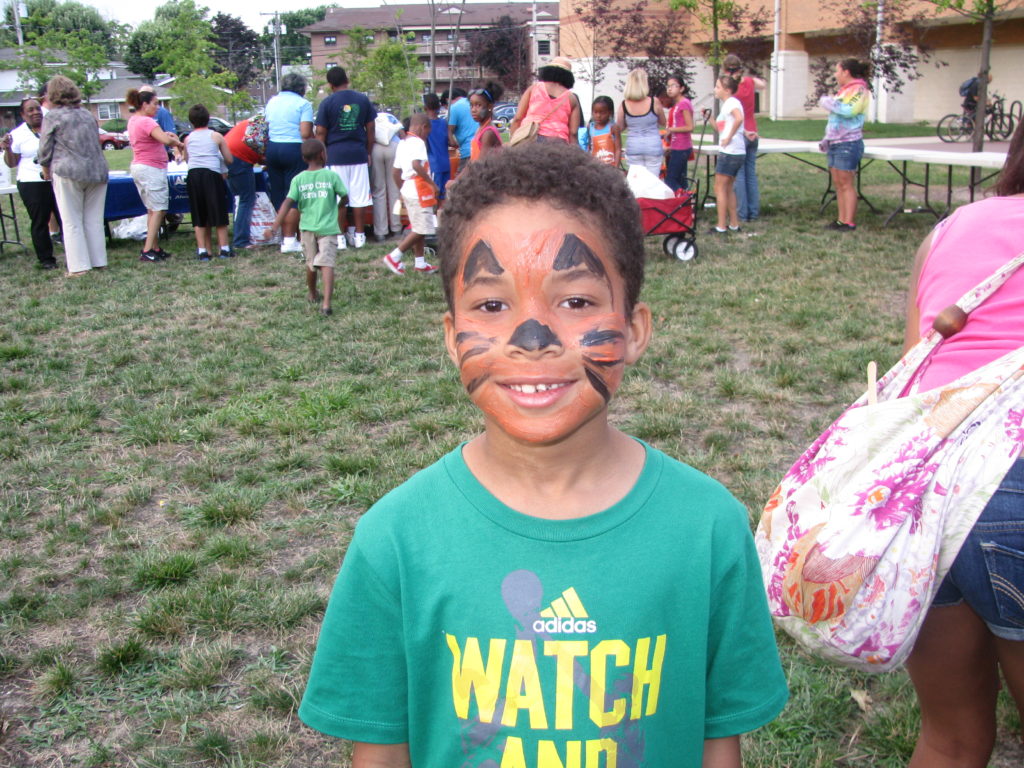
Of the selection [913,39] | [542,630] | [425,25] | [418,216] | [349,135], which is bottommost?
[542,630]

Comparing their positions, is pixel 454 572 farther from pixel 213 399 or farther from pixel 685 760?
pixel 213 399

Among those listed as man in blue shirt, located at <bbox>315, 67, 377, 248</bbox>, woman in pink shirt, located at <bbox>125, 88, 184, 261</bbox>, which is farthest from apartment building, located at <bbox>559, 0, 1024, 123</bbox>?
woman in pink shirt, located at <bbox>125, 88, 184, 261</bbox>

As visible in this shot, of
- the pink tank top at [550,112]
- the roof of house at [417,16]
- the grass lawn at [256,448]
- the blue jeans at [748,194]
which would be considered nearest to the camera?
the grass lawn at [256,448]

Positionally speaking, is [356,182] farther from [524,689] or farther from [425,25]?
[425,25]

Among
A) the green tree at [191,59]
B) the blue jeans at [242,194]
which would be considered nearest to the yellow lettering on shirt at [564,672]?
the blue jeans at [242,194]

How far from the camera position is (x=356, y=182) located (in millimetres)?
10945

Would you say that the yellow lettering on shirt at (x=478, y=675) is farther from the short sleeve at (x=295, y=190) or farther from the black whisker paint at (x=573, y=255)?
the short sleeve at (x=295, y=190)

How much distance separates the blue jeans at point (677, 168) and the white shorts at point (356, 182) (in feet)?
13.3

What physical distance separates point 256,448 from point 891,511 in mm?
4008

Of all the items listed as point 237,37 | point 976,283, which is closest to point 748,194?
point 976,283

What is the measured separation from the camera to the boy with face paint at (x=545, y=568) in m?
1.42

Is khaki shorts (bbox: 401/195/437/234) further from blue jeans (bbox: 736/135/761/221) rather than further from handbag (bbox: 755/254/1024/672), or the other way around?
handbag (bbox: 755/254/1024/672)

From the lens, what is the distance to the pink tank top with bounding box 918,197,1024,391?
192 centimetres

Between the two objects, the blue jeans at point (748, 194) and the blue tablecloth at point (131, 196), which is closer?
the blue tablecloth at point (131, 196)
